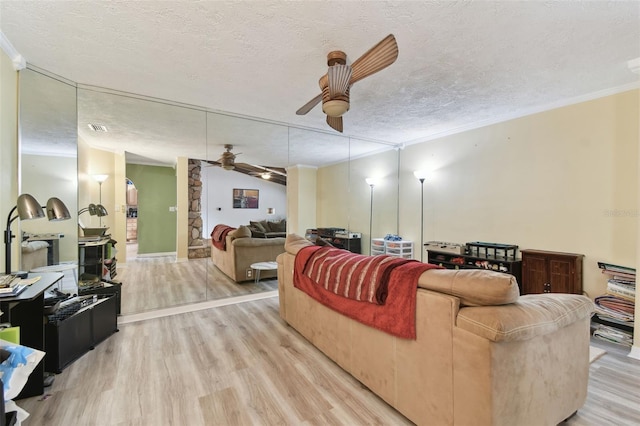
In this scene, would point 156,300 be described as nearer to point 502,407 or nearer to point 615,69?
point 502,407

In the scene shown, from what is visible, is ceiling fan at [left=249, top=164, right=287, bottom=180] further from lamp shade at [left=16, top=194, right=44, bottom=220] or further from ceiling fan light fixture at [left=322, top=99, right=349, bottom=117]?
lamp shade at [left=16, top=194, right=44, bottom=220]

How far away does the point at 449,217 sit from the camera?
4477 mm

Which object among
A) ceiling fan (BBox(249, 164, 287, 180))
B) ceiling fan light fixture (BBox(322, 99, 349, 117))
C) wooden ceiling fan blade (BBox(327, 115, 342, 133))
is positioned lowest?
ceiling fan (BBox(249, 164, 287, 180))

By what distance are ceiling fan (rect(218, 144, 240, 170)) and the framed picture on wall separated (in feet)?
1.15

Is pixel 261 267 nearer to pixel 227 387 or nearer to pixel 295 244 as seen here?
pixel 295 244

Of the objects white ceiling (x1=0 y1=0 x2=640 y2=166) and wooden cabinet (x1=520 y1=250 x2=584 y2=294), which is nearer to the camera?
white ceiling (x1=0 y1=0 x2=640 y2=166)

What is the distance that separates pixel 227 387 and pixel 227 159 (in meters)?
3.00

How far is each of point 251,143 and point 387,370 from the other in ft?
11.8

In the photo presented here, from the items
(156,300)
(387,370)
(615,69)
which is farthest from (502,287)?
(156,300)

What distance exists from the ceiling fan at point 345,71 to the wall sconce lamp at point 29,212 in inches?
82.1

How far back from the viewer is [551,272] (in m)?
3.05

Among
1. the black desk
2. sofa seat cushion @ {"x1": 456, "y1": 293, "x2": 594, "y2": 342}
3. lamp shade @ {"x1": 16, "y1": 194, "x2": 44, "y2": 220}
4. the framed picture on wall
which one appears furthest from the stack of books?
lamp shade @ {"x1": 16, "y1": 194, "x2": 44, "y2": 220}

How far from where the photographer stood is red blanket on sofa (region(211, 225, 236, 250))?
420 centimetres

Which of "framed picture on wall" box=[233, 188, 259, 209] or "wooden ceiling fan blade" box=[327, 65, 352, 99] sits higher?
"wooden ceiling fan blade" box=[327, 65, 352, 99]
